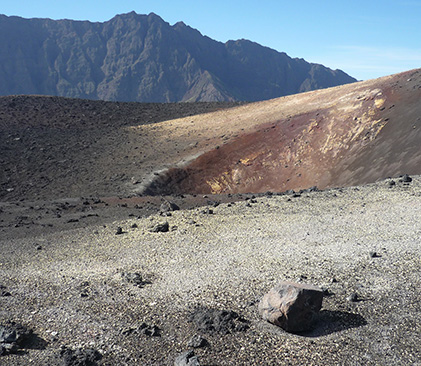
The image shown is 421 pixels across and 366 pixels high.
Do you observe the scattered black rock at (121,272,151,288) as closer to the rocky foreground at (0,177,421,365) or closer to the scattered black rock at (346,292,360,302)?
the rocky foreground at (0,177,421,365)

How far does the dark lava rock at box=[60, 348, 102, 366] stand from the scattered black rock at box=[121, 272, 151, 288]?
2.72 meters

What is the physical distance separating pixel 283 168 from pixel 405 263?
1603cm

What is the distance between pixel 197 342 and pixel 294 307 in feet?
6.07

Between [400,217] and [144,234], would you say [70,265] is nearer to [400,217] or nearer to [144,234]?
[144,234]

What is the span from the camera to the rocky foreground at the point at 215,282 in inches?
291

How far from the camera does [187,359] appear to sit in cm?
702

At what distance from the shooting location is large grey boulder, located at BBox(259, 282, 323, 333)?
24.9 ft

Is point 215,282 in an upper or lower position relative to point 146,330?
upper

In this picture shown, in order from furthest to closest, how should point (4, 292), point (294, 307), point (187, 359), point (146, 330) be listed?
point (4, 292), point (146, 330), point (294, 307), point (187, 359)

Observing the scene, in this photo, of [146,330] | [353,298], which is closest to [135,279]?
[146,330]

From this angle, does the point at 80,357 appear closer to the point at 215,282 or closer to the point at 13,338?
the point at 13,338

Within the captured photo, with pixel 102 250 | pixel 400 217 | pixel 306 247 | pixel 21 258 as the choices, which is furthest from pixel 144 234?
pixel 400 217

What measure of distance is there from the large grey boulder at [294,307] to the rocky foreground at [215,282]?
7.8 inches

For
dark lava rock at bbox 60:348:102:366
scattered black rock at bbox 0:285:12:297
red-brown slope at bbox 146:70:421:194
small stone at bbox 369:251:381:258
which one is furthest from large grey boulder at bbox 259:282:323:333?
red-brown slope at bbox 146:70:421:194
